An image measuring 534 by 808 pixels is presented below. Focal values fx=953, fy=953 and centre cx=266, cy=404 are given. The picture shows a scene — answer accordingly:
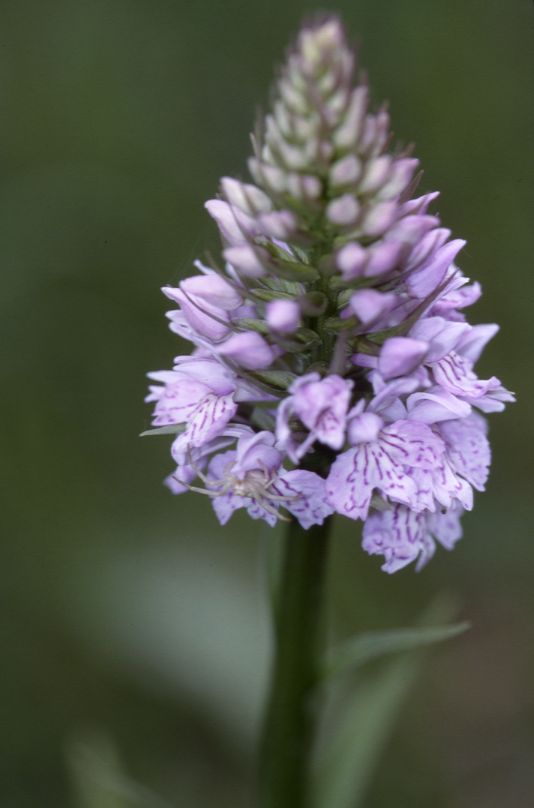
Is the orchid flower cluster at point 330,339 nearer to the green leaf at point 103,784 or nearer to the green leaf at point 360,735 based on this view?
the green leaf at point 360,735

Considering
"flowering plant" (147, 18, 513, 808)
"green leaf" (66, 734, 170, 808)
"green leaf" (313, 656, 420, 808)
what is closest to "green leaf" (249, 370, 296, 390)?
"flowering plant" (147, 18, 513, 808)

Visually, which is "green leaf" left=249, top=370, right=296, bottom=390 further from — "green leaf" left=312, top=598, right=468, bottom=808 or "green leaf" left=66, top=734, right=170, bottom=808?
"green leaf" left=66, top=734, right=170, bottom=808

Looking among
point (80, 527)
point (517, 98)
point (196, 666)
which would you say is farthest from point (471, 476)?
point (517, 98)

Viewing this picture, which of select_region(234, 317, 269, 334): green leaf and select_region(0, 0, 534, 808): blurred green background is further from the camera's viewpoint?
select_region(0, 0, 534, 808): blurred green background

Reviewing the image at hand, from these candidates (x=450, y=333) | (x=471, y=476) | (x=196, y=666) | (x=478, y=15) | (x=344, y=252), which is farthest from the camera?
(x=478, y=15)

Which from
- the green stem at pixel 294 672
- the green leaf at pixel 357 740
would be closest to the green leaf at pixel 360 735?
the green leaf at pixel 357 740

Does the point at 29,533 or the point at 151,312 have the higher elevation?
the point at 151,312

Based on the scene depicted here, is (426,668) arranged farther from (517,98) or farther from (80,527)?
(517,98)

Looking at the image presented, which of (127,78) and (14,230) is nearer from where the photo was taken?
(14,230)
